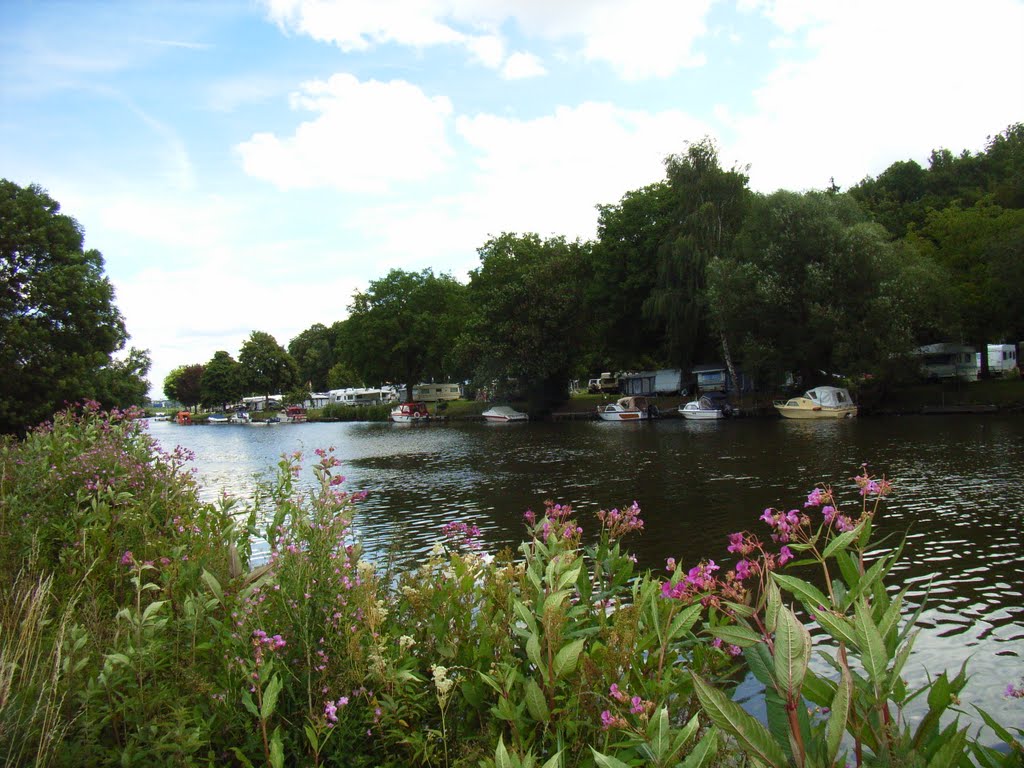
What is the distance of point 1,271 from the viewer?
1126 inches

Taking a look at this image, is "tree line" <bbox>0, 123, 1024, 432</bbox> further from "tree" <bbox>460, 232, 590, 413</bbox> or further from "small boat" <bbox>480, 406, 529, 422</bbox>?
"small boat" <bbox>480, 406, 529, 422</bbox>

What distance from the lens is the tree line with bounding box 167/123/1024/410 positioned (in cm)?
4372

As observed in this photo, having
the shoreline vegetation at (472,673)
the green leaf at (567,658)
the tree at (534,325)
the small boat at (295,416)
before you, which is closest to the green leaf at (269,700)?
the shoreline vegetation at (472,673)

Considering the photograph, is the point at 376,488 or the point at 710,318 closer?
the point at 376,488

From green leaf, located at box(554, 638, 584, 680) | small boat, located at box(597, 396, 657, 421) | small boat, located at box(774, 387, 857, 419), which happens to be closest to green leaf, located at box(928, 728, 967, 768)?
green leaf, located at box(554, 638, 584, 680)

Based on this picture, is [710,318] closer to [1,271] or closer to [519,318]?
[519,318]

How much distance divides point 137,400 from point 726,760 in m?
35.2

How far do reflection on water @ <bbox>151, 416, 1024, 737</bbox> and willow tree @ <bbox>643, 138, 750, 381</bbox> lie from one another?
15256 millimetres

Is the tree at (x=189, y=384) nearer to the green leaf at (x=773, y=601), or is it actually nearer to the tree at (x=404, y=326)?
the tree at (x=404, y=326)

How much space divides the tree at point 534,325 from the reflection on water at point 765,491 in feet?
90.5

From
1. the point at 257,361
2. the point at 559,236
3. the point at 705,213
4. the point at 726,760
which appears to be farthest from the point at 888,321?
the point at 257,361

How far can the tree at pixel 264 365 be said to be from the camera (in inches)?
5290

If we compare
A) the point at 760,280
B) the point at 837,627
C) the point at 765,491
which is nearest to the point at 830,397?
the point at 760,280

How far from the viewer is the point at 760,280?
4522 cm
